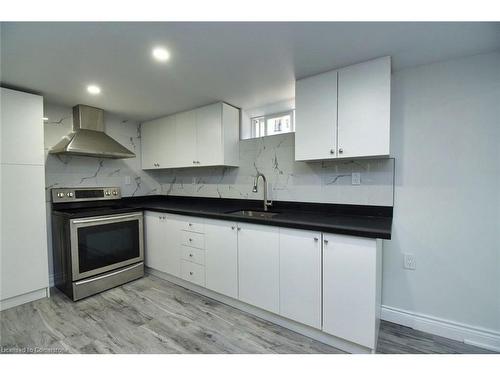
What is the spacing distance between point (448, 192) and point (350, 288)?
1087mm

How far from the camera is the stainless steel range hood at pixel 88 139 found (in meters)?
2.40

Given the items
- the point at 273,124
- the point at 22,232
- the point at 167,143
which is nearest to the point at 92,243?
the point at 22,232

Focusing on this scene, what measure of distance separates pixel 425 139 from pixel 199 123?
2307mm

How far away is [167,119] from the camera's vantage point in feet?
10.2

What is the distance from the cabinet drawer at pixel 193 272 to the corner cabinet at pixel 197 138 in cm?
117

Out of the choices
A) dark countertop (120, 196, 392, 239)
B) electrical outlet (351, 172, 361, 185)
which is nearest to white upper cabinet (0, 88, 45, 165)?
dark countertop (120, 196, 392, 239)

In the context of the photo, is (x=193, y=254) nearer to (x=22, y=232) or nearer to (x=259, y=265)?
(x=259, y=265)

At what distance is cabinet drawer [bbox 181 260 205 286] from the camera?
2316mm

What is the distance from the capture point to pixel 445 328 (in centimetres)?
171

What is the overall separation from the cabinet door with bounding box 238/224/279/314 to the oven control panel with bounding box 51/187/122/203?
2.09 meters

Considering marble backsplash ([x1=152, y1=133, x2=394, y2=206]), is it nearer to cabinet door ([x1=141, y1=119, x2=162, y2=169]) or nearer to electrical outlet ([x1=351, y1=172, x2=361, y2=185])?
electrical outlet ([x1=351, y1=172, x2=361, y2=185])

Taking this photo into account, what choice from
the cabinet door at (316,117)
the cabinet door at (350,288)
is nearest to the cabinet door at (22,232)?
the cabinet door at (316,117)

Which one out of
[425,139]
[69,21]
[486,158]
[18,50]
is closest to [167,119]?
[18,50]

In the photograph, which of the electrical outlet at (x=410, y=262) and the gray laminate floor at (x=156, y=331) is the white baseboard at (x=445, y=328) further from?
the electrical outlet at (x=410, y=262)
